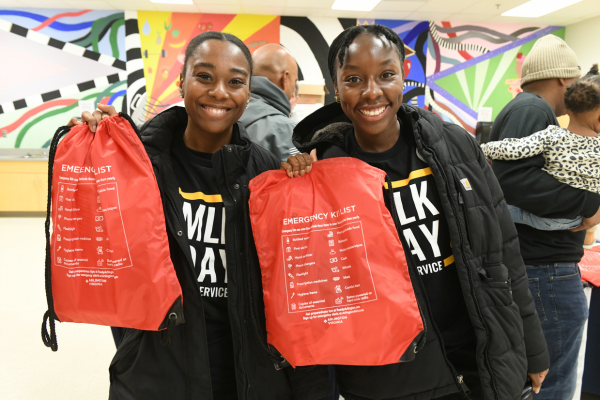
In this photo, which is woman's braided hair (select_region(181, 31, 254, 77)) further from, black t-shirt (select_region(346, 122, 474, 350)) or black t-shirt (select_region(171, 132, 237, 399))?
black t-shirt (select_region(346, 122, 474, 350))

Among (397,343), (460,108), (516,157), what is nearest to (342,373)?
(397,343)

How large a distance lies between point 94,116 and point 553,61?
5.82 ft

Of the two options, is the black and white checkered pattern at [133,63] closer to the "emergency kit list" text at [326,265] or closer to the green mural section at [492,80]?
the green mural section at [492,80]

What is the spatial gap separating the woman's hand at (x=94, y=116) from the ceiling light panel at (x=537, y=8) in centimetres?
702

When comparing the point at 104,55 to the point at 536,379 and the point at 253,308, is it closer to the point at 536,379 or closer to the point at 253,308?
the point at 253,308

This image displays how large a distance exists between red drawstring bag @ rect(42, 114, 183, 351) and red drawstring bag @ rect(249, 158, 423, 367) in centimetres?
25

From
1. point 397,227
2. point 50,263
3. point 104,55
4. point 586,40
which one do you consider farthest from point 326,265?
point 586,40

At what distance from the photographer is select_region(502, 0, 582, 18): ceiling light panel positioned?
19.4 feet

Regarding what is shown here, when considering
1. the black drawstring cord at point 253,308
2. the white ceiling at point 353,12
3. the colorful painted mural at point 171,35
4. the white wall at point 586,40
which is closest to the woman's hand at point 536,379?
the black drawstring cord at point 253,308

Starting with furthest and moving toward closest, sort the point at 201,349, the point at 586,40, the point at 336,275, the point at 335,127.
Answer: the point at 586,40 < the point at 335,127 < the point at 201,349 < the point at 336,275

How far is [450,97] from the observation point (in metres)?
7.04

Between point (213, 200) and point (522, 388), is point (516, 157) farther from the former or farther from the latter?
point (213, 200)

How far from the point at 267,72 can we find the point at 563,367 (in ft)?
6.84

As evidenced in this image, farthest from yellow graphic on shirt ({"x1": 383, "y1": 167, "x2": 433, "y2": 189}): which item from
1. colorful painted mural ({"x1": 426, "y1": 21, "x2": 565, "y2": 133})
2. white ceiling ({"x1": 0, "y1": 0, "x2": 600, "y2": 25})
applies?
colorful painted mural ({"x1": 426, "y1": 21, "x2": 565, "y2": 133})
